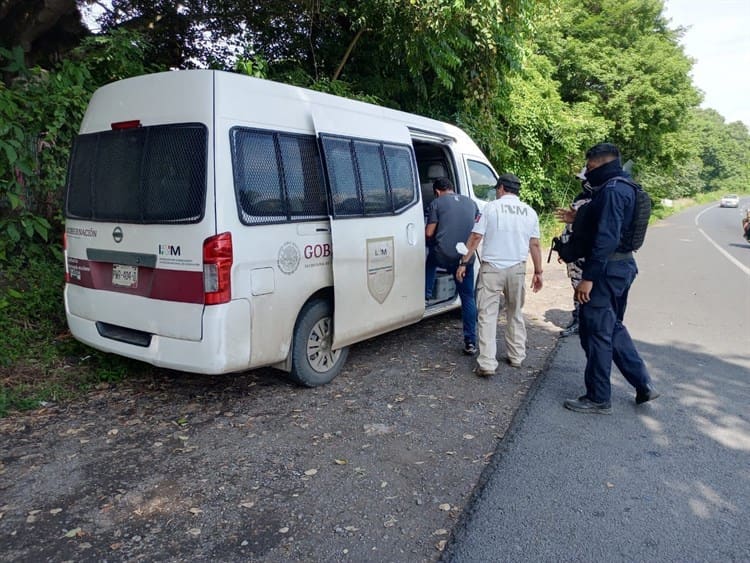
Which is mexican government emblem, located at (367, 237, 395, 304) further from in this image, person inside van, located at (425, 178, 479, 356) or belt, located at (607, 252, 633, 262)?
belt, located at (607, 252, 633, 262)

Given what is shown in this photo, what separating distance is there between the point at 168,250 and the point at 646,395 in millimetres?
3799

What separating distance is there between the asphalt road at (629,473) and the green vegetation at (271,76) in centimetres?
345

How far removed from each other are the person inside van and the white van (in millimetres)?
764

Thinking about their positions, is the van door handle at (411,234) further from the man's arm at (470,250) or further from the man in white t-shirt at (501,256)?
the man in white t-shirt at (501,256)

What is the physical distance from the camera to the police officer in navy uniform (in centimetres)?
402

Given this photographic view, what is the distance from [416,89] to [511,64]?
1804 millimetres

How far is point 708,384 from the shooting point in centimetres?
496

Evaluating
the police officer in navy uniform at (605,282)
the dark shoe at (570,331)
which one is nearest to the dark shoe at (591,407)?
the police officer in navy uniform at (605,282)

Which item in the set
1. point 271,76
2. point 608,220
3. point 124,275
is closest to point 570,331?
point 608,220

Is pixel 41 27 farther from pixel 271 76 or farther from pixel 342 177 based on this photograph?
pixel 342 177

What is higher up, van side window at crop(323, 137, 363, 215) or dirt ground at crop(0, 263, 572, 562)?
van side window at crop(323, 137, 363, 215)

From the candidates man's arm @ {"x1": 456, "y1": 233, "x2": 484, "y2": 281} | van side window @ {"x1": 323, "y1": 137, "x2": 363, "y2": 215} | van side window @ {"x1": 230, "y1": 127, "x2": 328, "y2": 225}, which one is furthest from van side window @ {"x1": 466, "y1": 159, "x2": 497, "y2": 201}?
van side window @ {"x1": 230, "y1": 127, "x2": 328, "y2": 225}

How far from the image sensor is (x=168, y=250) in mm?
3803

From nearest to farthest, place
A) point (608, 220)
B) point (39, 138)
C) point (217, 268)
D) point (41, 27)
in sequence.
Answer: point (217, 268) → point (608, 220) → point (39, 138) → point (41, 27)
